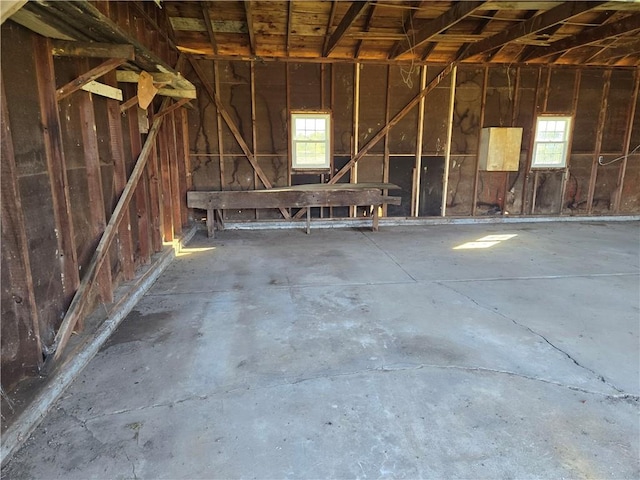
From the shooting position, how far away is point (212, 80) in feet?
22.1

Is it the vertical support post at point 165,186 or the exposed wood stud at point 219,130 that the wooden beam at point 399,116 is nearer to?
the exposed wood stud at point 219,130

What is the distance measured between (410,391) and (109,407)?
67.5 inches

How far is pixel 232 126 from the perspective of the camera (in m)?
6.85

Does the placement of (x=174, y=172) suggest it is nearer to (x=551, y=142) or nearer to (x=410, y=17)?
(x=410, y=17)

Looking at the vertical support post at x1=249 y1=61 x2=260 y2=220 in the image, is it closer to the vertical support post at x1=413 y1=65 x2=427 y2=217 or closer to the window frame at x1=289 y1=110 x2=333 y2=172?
the window frame at x1=289 y1=110 x2=333 y2=172

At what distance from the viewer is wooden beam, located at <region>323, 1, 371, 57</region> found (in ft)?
15.7

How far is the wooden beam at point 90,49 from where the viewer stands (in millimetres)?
2488

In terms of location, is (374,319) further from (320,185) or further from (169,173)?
(320,185)

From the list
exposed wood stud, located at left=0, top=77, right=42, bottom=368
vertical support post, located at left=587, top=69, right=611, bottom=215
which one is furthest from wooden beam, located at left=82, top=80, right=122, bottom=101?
vertical support post, located at left=587, top=69, right=611, bottom=215

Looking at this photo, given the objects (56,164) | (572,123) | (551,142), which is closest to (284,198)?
(56,164)

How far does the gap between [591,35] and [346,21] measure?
3.68 m

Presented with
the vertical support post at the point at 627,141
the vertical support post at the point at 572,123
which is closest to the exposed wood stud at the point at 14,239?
the vertical support post at the point at 572,123

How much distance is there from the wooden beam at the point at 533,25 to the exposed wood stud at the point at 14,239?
5512 millimetres

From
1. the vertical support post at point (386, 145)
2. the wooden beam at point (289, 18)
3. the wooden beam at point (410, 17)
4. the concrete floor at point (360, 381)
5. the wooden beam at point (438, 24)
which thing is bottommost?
the concrete floor at point (360, 381)
